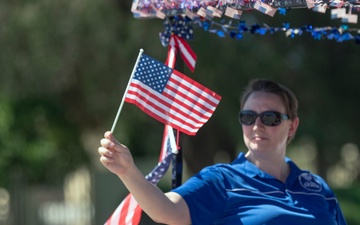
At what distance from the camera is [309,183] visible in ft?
13.5

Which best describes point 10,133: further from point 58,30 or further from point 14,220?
point 58,30

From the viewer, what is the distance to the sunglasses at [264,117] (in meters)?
3.98

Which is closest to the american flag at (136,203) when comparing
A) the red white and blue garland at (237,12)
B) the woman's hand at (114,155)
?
the red white and blue garland at (237,12)

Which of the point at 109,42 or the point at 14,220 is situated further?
the point at 14,220

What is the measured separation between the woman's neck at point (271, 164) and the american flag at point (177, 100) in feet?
1.00

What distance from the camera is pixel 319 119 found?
1009 cm

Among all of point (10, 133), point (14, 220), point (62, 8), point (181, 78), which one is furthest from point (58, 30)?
point (181, 78)

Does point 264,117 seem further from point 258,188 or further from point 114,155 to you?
point 114,155

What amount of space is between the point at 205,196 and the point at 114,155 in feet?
1.98

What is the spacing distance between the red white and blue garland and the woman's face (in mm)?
321

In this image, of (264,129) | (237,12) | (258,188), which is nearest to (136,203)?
(258,188)

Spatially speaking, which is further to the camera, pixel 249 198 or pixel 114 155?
pixel 249 198

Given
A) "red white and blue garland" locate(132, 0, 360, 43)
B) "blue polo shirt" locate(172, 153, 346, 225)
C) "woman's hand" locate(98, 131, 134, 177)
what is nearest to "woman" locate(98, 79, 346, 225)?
"blue polo shirt" locate(172, 153, 346, 225)

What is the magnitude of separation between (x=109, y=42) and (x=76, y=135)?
343 cm
